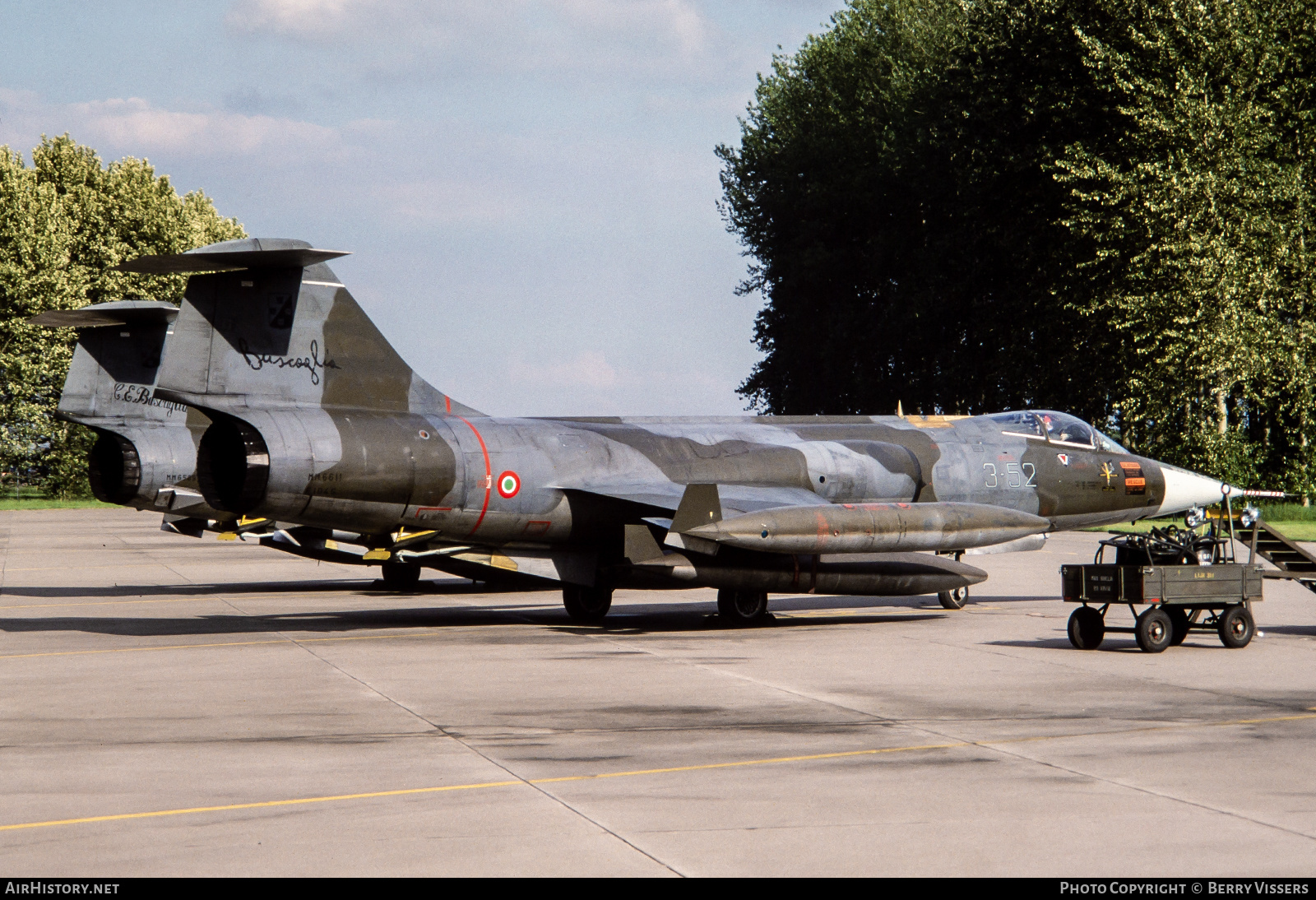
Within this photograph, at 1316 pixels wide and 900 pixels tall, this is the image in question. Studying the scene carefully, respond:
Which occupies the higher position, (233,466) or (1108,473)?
(1108,473)

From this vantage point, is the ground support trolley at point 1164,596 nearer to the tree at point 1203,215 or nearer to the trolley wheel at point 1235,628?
the trolley wheel at point 1235,628

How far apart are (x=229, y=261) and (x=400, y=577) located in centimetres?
955

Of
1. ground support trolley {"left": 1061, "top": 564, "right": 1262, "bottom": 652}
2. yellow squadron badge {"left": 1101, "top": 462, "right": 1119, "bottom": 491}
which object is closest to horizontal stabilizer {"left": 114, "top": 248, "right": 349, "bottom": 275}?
ground support trolley {"left": 1061, "top": 564, "right": 1262, "bottom": 652}

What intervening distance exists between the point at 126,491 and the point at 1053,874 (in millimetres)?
17105

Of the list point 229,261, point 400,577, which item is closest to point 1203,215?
point 400,577

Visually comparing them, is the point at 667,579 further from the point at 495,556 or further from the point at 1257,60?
the point at 1257,60

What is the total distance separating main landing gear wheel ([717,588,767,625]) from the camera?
1812cm

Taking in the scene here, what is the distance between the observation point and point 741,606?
59.7 feet

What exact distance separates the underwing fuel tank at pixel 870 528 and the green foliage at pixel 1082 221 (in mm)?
23671

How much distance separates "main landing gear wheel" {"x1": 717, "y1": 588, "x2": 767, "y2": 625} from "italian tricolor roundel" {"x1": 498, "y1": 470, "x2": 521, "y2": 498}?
10.9 ft

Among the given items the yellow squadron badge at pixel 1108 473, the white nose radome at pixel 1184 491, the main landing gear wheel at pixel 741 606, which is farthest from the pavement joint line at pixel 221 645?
the white nose radome at pixel 1184 491

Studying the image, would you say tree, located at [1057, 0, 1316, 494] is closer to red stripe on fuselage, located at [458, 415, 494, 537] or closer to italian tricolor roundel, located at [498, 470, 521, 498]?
italian tricolor roundel, located at [498, 470, 521, 498]

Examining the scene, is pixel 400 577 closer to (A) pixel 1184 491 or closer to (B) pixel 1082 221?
(A) pixel 1184 491

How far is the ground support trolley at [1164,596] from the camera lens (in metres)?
14.5
